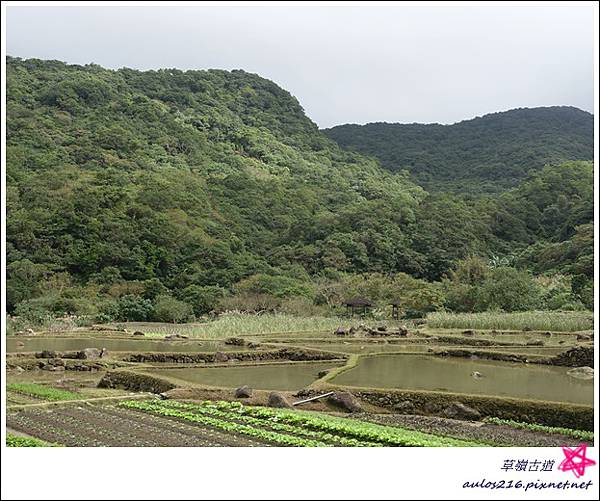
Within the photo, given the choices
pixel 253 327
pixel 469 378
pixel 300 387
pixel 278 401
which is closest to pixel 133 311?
pixel 253 327

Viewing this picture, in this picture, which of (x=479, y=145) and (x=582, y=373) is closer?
(x=582, y=373)

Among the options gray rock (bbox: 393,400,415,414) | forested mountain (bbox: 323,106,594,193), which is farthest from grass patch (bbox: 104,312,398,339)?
forested mountain (bbox: 323,106,594,193)

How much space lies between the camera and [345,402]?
34.6 feet

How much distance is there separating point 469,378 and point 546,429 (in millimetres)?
4427

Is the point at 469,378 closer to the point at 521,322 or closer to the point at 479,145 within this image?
the point at 521,322

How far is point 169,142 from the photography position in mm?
68312

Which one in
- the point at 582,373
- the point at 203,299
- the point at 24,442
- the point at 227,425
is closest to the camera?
the point at 24,442

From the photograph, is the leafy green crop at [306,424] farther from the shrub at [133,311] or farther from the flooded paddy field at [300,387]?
the shrub at [133,311]

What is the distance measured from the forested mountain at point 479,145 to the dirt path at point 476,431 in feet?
217

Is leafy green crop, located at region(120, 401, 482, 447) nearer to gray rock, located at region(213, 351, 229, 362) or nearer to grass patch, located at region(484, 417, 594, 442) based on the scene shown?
grass patch, located at region(484, 417, 594, 442)

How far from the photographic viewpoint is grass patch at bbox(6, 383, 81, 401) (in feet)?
35.5

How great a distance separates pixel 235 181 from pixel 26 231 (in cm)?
2519

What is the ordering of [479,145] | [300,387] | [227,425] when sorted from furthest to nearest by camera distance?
[479,145] → [300,387] → [227,425]

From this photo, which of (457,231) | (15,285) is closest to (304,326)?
(15,285)
